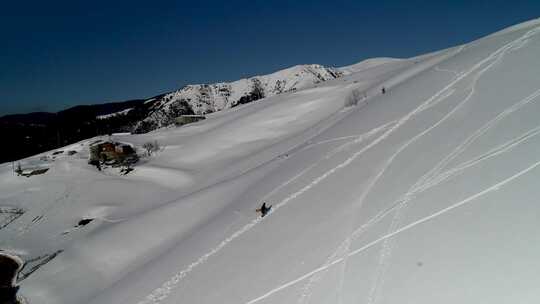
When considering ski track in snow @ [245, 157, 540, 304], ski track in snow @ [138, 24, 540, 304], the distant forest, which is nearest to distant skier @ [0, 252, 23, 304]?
ski track in snow @ [138, 24, 540, 304]

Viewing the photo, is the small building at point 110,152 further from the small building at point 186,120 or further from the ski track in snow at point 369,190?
the ski track in snow at point 369,190

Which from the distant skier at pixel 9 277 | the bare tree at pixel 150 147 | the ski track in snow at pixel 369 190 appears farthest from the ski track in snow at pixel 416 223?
the bare tree at pixel 150 147

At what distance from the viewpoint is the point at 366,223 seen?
1085 centimetres

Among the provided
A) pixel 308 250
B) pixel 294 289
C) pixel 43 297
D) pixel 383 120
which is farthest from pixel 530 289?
pixel 43 297

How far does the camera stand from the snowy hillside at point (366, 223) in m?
7.78

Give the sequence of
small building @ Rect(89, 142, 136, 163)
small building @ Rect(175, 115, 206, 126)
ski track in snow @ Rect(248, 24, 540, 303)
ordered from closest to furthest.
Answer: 1. ski track in snow @ Rect(248, 24, 540, 303)
2. small building @ Rect(89, 142, 136, 163)
3. small building @ Rect(175, 115, 206, 126)

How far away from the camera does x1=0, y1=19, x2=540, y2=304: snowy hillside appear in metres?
7.78

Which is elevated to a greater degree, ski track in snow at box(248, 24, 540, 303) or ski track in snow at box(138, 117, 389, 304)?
ski track in snow at box(248, 24, 540, 303)

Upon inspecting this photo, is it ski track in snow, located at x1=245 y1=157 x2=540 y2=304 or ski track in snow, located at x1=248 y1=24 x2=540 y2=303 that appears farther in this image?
ski track in snow, located at x1=248 y1=24 x2=540 y2=303

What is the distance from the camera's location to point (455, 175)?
436 inches

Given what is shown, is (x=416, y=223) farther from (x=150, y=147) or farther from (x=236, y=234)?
(x=150, y=147)

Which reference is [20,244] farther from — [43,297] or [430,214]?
[430,214]

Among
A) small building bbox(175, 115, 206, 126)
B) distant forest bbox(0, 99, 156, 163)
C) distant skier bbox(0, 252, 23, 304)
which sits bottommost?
distant skier bbox(0, 252, 23, 304)

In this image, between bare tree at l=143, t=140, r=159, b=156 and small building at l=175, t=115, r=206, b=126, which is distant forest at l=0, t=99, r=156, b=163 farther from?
bare tree at l=143, t=140, r=159, b=156
